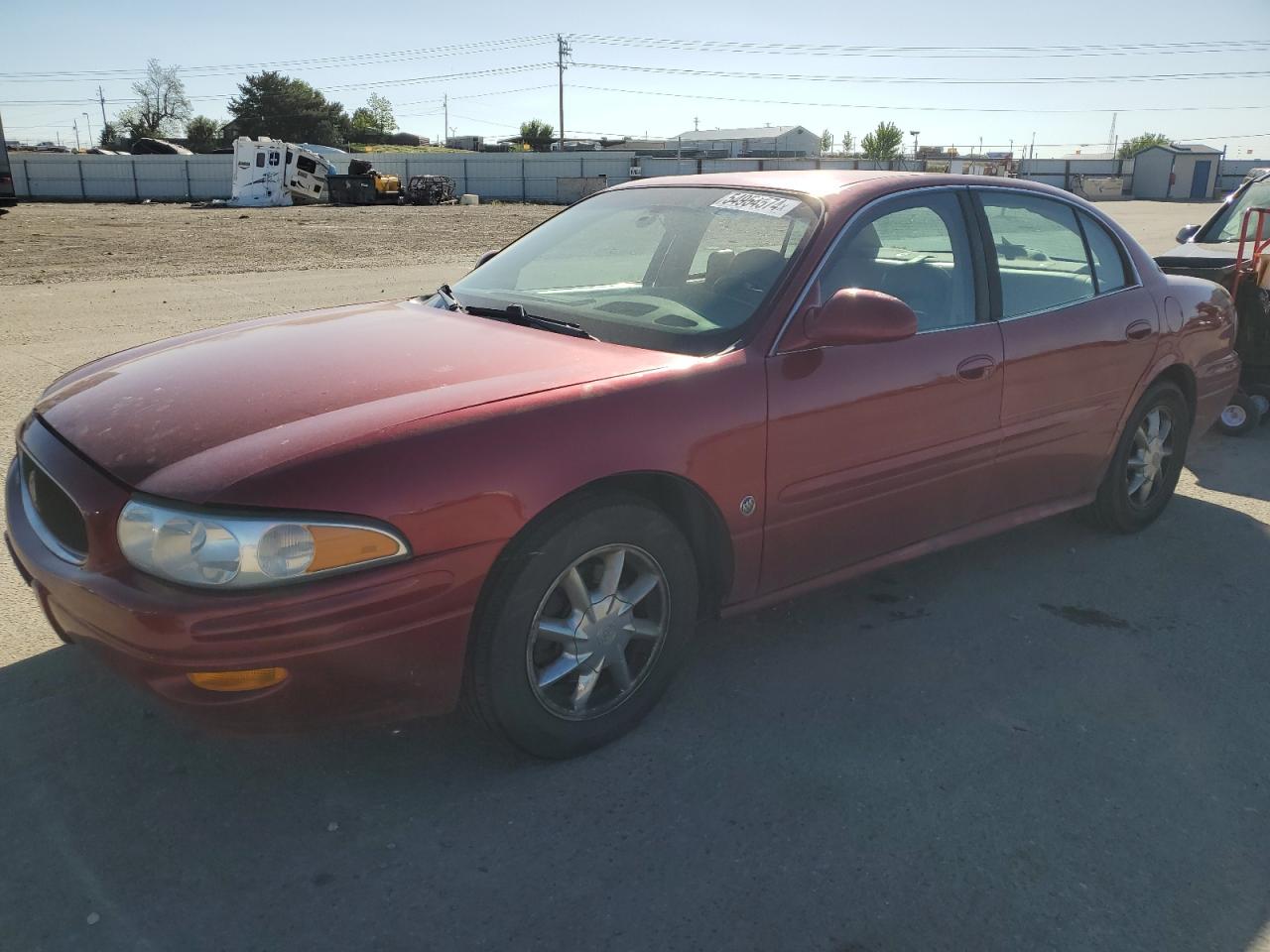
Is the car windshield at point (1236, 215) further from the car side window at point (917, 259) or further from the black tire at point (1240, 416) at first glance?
the car side window at point (917, 259)

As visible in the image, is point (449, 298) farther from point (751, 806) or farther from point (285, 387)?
point (751, 806)

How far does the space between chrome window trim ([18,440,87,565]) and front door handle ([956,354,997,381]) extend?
2.83m

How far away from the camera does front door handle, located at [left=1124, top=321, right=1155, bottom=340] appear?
4.35 meters

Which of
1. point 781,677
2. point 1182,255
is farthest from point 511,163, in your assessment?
point 781,677

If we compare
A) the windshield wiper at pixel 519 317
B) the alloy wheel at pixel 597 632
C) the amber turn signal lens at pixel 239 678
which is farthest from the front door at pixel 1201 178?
the amber turn signal lens at pixel 239 678

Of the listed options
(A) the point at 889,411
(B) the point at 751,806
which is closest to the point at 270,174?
(A) the point at 889,411

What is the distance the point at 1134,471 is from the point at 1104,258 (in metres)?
1.02

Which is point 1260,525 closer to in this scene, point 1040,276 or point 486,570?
point 1040,276

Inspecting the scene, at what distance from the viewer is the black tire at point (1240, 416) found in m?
6.73

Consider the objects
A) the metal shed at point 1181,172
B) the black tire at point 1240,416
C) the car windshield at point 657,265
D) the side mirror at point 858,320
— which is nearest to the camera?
the side mirror at point 858,320

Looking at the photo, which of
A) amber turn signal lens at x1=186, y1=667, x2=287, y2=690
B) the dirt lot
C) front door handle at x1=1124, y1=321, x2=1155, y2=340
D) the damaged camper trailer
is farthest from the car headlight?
the damaged camper trailer

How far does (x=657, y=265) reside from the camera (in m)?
3.86

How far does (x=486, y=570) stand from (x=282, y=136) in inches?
3450

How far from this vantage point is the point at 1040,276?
4.11m
